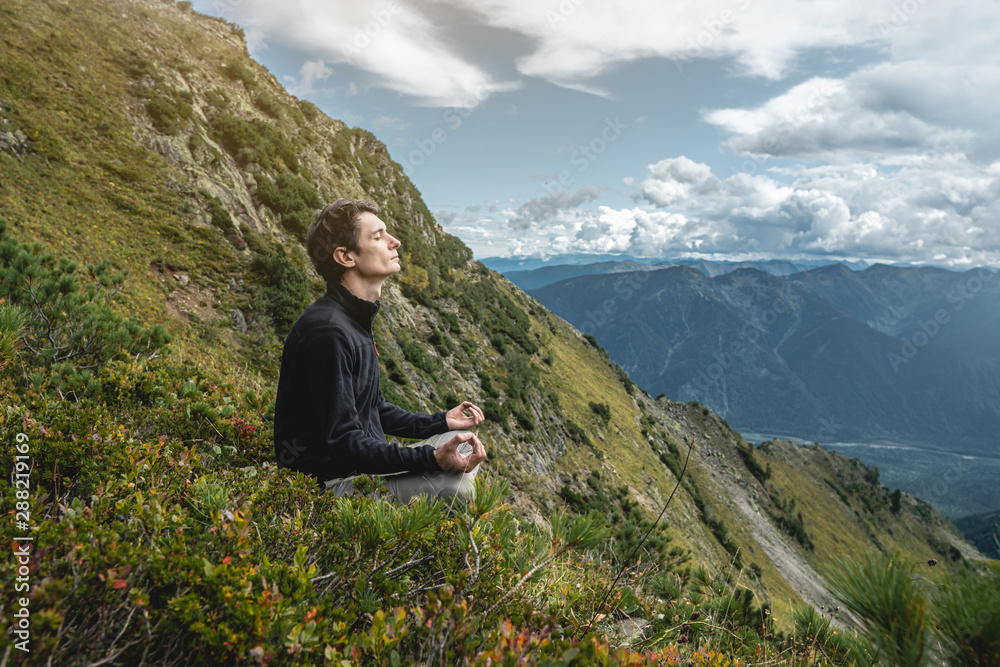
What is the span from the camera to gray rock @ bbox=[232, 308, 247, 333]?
11.4 m

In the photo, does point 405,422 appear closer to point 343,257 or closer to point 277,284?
point 343,257

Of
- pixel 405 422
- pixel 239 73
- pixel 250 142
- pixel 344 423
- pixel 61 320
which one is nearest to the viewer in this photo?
pixel 344 423

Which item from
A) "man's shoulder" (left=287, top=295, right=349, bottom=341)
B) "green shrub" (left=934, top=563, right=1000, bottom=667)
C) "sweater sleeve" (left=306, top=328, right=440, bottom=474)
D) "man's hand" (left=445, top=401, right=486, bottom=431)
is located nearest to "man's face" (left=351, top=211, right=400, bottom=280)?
"man's shoulder" (left=287, top=295, right=349, bottom=341)

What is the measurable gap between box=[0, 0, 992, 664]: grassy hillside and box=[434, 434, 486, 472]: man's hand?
33 centimetres

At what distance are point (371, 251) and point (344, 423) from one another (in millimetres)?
1416

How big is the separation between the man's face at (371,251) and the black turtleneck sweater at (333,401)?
9.2 inches

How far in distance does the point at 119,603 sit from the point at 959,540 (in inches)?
7071

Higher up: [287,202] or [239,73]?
[239,73]

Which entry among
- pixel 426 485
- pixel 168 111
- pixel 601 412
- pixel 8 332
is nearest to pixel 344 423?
pixel 426 485

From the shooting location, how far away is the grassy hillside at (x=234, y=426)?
1584 mm

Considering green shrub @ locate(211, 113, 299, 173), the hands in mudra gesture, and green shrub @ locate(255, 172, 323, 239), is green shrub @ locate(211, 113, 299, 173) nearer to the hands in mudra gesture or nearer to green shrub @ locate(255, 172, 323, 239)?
green shrub @ locate(255, 172, 323, 239)

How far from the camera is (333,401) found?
300 centimetres

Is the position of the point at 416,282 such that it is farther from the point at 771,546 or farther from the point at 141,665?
the point at 771,546

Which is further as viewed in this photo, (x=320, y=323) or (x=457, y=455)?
(x=320, y=323)
